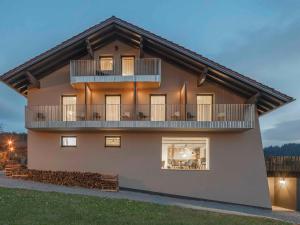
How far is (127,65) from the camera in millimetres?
20688

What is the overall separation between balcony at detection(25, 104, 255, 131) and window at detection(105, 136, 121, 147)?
1.09 metres

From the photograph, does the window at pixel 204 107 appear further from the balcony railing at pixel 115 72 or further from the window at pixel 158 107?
the balcony railing at pixel 115 72

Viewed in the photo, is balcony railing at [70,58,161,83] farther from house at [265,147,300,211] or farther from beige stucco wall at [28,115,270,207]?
house at [265,147,300,211]

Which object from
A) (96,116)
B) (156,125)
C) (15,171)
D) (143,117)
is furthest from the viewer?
(15,171)

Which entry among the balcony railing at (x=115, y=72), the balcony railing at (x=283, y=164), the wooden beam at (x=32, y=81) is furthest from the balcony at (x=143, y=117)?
the balcony railing at (x=283, y=164)

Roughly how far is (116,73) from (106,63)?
1240 millimetres

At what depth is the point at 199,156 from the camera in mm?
20734

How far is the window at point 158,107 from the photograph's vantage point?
65.9ft

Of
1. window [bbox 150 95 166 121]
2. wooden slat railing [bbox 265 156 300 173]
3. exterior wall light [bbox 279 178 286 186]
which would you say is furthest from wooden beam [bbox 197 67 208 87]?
exterior wall light [bbox 279 178 286 186]

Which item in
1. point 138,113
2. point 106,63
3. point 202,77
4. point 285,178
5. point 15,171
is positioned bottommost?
point 285,178

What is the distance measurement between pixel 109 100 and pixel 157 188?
239 inches

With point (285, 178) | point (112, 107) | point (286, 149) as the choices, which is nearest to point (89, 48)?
point (112, 107)

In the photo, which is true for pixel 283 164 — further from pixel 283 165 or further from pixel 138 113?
pixel 138 113

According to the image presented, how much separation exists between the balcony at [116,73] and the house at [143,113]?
59 mm
